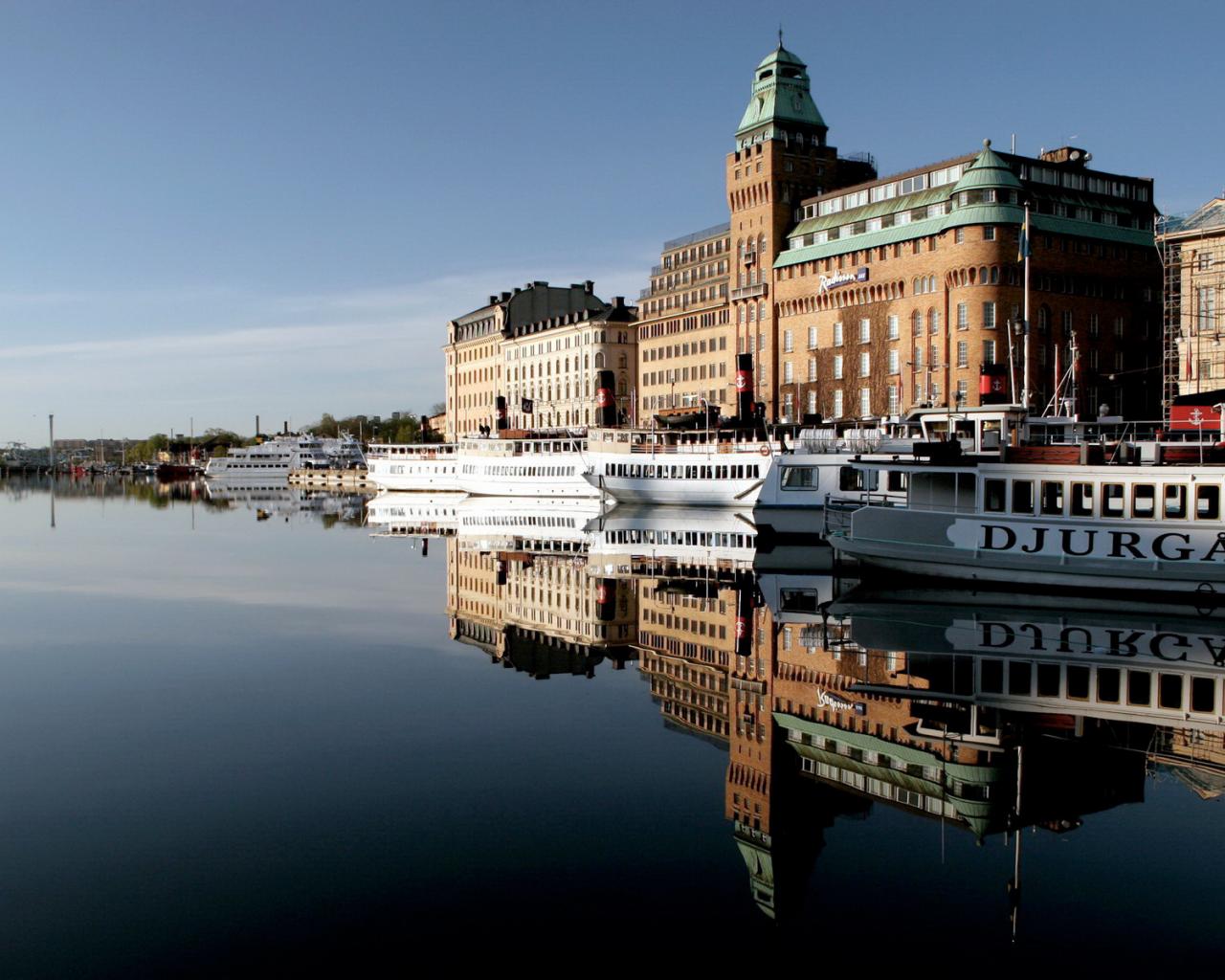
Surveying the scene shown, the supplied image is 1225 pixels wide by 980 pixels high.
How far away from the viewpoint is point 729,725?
2159 centimetres

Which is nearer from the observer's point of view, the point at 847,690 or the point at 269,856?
the point at 269,856

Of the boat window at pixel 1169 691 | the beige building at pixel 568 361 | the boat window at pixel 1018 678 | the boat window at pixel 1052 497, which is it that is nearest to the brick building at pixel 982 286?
the beige building at pixel 568 361

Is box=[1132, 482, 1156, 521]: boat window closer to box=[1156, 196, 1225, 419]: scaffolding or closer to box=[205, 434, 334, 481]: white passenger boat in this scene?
box=[1156, 196, 1225, 419]: scaffolding

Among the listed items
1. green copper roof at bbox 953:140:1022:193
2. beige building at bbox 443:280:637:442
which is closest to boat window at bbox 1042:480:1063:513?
green copper roof at bbox 953:140:1022:193

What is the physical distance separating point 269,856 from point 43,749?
7493 millimetres

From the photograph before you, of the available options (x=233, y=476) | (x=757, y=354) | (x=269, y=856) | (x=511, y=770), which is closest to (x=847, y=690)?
(x=511, y=770)

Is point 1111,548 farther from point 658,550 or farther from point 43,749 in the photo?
point 43,749

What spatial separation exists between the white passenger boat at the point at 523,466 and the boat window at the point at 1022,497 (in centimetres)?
5222

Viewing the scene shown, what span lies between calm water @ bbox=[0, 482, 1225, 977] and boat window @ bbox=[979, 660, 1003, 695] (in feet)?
0.49

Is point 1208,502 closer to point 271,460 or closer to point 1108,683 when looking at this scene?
point 1108,683

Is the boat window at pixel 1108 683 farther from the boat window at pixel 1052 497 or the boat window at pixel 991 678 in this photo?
the boat window at pixel 1052 497

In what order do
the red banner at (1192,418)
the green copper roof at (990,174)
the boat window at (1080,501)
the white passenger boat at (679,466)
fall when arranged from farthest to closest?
the green copper roof at (990,174)
the white passenger boat at (679,466)
the red banner at (1192,418)
the boat window at (1080,501)

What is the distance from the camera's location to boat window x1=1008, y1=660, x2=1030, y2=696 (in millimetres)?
23266

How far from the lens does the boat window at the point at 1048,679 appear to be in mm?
23094
